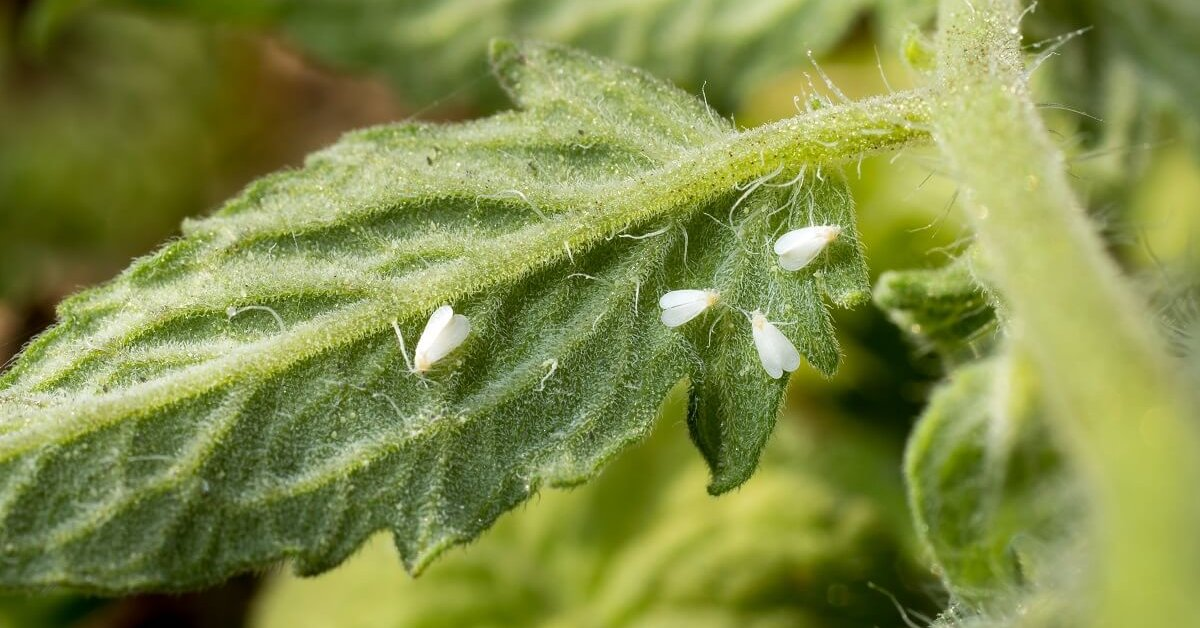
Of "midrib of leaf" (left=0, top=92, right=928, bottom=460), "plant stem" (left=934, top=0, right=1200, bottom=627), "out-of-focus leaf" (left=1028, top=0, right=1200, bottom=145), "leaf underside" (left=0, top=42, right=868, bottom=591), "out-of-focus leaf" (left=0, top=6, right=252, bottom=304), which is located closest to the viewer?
"plant stem" (left=934, top=0, right=1200, bottom=627)

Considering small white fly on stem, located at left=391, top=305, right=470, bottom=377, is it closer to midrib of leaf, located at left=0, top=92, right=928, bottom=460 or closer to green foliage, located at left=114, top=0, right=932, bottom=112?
midrib of leaf, located at left=0, top=92, right=928, bottom=460

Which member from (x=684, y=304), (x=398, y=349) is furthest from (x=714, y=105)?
(x=398, y=349)

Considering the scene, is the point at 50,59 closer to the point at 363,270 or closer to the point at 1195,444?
the point at 363,270

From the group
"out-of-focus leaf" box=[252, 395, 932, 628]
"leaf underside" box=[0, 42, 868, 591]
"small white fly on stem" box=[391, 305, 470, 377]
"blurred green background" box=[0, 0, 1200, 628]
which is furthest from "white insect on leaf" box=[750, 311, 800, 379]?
"out-of-focus leaf" box=[252, 395, 932, 628]

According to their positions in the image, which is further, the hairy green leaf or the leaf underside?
the hairy green leaf

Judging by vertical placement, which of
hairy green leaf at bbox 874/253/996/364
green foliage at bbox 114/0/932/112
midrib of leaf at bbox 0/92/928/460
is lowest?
hairy green leaf at bbox 874/253/996/364

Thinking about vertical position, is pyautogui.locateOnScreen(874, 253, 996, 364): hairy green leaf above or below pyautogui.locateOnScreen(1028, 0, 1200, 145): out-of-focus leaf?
below

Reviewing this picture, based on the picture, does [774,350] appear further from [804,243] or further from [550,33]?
[550,33]

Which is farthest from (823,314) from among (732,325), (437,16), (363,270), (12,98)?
(12,98)
